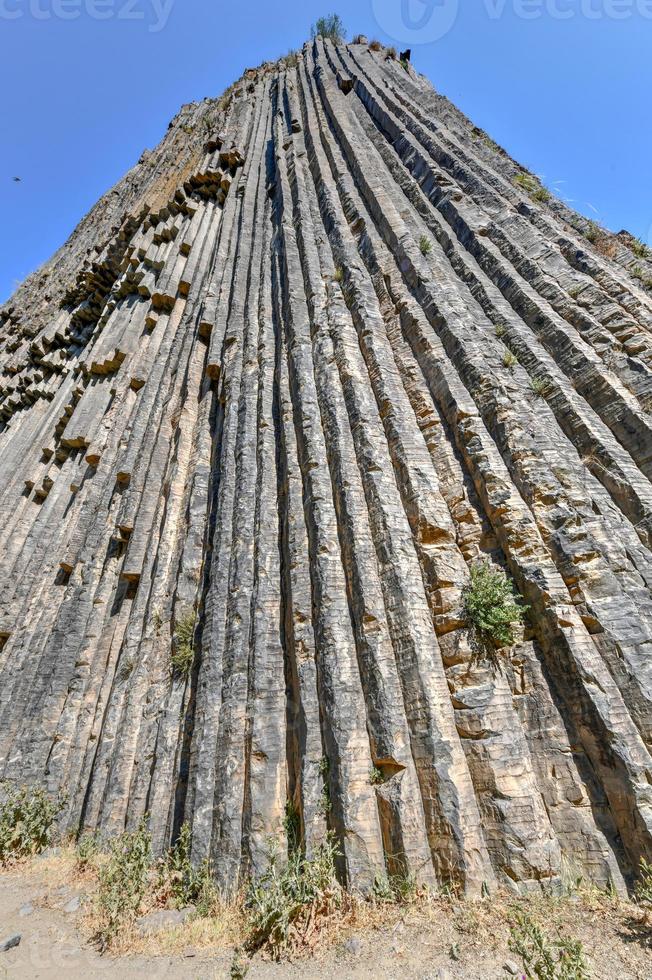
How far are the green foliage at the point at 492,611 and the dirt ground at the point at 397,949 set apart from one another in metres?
1.90

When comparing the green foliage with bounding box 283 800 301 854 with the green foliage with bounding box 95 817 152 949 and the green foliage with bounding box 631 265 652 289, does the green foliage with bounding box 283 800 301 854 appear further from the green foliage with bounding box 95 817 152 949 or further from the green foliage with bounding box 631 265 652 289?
the green foliage with bounding box 631 265 652 289

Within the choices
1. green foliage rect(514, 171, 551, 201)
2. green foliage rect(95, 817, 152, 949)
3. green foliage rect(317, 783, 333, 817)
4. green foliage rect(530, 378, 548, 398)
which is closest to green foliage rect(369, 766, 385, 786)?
green foliage rect(317, 783, 333, 817)

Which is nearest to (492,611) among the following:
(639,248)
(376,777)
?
(376,777)

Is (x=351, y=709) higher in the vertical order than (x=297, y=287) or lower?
lower

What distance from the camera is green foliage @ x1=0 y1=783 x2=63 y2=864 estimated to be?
5.69m

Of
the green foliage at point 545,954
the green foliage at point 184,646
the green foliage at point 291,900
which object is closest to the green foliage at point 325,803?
the green foliage at point 291,900

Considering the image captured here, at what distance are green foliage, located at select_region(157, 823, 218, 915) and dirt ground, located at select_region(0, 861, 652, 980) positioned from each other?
34 cm

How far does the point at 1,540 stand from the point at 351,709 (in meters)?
11.9

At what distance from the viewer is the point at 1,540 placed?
40.8ft

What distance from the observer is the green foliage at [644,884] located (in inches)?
126

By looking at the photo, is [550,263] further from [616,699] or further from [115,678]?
[115,678]

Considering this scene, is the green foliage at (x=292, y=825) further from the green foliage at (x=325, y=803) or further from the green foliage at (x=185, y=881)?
the green foliage at (x=185, y=881)

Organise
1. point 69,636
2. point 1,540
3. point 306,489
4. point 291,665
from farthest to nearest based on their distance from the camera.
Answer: point 1,540, point 69,636, point 306,489, point 291,665

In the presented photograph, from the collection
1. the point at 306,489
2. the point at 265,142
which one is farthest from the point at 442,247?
the point at 265,142
